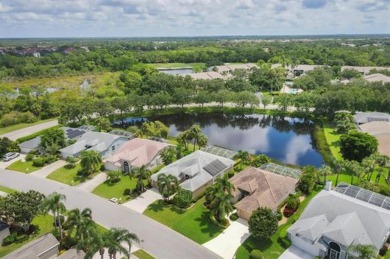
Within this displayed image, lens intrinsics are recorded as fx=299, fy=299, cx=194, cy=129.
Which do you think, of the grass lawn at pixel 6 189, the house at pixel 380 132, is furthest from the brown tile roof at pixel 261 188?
the grass lawn at pixel 6 189

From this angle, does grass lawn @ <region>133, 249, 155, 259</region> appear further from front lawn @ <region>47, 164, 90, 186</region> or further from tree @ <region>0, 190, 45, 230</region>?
front lawn @ <region>47, 164, 90, 186</region>

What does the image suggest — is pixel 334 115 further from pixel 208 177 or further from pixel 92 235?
pixel 92 235

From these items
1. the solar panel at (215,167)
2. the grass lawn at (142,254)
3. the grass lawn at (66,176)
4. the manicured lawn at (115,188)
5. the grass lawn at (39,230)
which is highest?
the solar panel at (215,167)

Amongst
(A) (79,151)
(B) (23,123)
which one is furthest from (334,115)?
(B) (23,123)

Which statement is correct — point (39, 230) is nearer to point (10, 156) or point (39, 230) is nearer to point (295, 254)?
point (10, 156)

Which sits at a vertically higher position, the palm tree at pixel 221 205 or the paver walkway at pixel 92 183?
the palm tree at pixel 221 205

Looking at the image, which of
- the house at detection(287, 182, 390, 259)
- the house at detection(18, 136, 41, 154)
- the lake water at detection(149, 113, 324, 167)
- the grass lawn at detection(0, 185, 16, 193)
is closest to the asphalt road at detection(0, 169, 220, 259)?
the grass lawn at detection(0, 185, 16, 193)

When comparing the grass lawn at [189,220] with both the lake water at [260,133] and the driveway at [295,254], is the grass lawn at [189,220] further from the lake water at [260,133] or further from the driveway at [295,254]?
the lake water at [260,133]
